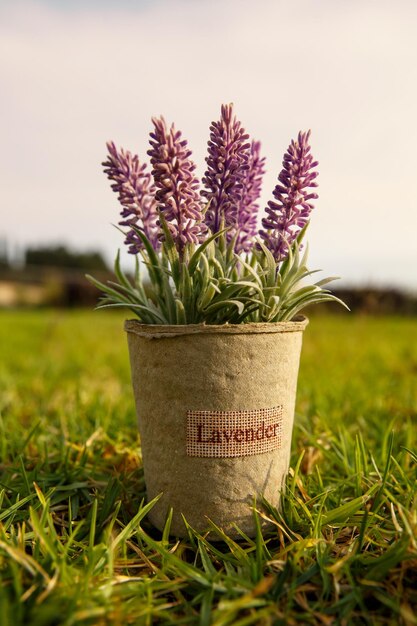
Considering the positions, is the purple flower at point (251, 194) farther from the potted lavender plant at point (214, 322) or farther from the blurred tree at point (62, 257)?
the blurred tree at point (62, 257)

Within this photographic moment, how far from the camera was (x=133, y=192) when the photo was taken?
171 centimetres

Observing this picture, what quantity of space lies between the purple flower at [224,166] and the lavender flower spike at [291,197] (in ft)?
0.38

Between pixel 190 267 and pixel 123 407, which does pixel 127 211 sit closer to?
pixel 190 267

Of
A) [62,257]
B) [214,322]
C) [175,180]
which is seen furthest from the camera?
[62,257]

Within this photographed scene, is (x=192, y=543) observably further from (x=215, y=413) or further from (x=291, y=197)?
(x=291, y=197)

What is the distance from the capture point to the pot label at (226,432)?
64.0 inches

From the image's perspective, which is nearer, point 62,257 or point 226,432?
point 226,432

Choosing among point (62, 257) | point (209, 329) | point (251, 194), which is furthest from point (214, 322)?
point (62, 257)

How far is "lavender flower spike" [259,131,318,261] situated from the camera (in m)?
1.61

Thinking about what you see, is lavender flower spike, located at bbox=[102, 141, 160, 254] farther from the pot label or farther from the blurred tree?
the blurred tree

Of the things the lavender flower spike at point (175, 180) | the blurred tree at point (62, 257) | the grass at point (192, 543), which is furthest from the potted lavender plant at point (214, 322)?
the blurred tree at point (62, 257)

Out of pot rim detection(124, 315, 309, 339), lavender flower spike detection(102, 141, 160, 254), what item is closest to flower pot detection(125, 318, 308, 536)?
pot rim detection(124, 315, 309, 339)

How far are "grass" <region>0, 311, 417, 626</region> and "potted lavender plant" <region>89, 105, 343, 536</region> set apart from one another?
0.53 feet

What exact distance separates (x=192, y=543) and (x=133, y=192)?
41.2 inches
